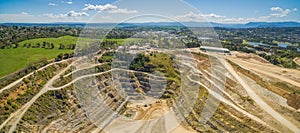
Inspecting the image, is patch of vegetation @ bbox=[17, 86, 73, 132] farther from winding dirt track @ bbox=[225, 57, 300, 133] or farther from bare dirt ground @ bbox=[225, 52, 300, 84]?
bare dirt ground @ bbox=[225, 52, 300, 84]

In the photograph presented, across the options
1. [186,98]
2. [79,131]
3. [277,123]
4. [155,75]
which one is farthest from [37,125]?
[277,123]

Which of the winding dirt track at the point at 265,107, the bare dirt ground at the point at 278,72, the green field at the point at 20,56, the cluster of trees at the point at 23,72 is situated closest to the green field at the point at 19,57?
the green field at the point at 20,56

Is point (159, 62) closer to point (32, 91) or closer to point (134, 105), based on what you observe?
point (134, 105)

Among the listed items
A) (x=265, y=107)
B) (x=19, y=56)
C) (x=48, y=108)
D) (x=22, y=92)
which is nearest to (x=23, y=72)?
(x=22, y=92)

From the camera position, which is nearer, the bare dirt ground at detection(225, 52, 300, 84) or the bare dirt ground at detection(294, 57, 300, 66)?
the bare dirt ground at detection(225, 52, 300, 84)

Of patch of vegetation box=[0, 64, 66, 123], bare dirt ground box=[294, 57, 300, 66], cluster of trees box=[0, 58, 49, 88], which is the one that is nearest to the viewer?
patch of vegetation box=[0, 64, 66, 123]

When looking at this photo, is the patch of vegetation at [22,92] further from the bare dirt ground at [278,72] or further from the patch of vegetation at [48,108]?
the bare dirt ground at [278,72]

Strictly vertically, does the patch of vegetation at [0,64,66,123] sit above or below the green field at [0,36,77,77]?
below

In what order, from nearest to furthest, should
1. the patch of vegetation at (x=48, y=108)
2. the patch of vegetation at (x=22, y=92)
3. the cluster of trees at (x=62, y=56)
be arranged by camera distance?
1. the patch of vegetation at (x=22, y=92)
2. the patch of vegetation at (x=48, y=108)
3. the cluster of trees at (x=62, y=56)

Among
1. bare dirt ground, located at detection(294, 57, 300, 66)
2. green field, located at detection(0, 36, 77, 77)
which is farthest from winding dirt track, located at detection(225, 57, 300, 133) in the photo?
green field, located at detection(0, 36, 77, 77)

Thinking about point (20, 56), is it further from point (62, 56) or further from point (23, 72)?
point (23, 72)

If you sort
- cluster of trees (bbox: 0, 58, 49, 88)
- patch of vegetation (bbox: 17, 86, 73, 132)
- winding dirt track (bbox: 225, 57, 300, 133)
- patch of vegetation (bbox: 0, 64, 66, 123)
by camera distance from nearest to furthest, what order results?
1. patch of vegetation (bbox: 0, 64, 66, 123)
2. patch of vegetation (bbox: 17, 86, 73, 132)
3. winding dirt track (bbox: 225, 57, 300, 133)
4. cluster of trees (bbox: 0, 58, 49, 88)
